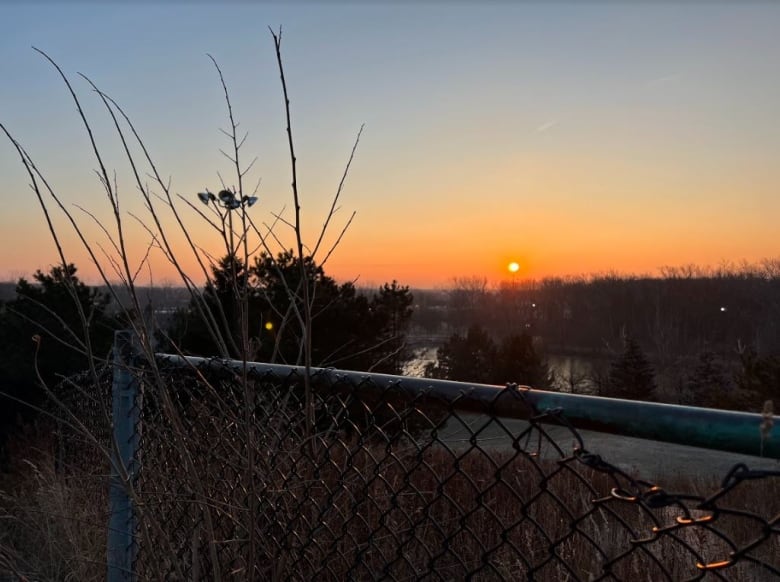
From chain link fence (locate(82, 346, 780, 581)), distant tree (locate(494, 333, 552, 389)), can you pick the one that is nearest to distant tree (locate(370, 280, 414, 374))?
distant tree (locate(494, 333, 552, 389))

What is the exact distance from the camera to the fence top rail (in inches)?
36.8

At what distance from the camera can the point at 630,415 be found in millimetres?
1089

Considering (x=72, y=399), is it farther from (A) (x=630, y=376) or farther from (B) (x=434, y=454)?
(A) (x=630, y=376)

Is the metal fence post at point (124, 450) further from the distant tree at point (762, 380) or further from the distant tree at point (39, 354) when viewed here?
the distant tree at point (762, 380)

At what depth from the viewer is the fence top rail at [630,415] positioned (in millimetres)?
935

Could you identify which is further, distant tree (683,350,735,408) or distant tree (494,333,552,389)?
distant tree (683,350,735,408)

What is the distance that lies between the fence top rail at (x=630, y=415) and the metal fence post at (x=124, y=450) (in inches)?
54.9

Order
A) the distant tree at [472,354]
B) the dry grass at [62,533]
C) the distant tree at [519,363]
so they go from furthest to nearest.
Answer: the distant tree at [519,363], the distant tree at [472,354], the dry grass at [62,533]

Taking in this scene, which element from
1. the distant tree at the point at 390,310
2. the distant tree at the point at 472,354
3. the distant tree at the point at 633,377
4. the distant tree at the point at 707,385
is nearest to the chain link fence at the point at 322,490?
the distant tree at the point at 390,310

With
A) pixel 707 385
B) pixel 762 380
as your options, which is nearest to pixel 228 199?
pixel 762 380

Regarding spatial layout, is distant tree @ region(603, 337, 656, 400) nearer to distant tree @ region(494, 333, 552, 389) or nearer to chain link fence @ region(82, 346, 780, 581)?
distant tree @ region(494, 333, 552, 389)

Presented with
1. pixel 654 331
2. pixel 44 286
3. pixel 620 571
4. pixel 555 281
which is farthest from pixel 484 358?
pixel 555 281

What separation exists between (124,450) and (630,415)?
2.04 metres

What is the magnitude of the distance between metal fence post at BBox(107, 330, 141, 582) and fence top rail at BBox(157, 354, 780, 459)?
139 centimetres
